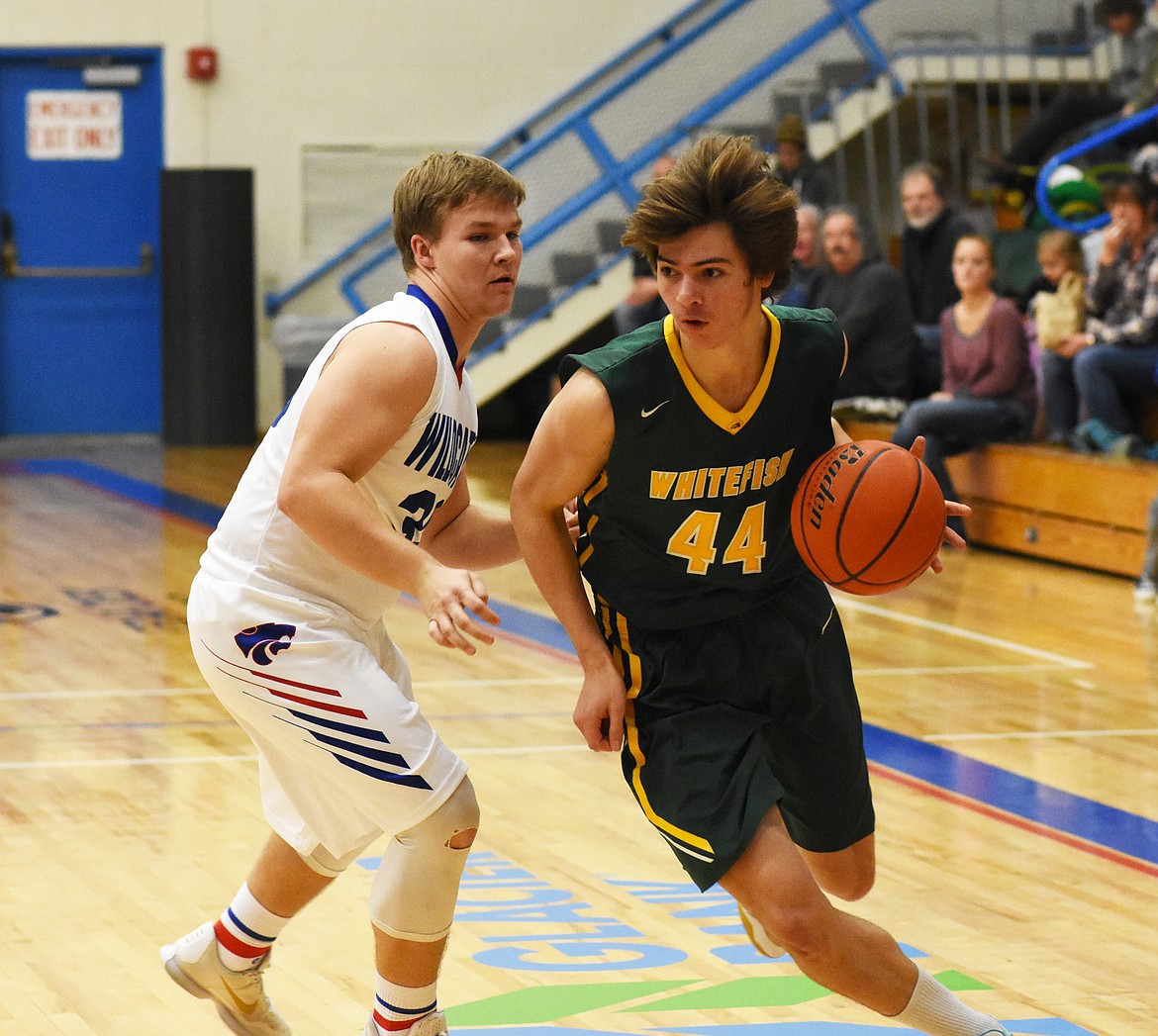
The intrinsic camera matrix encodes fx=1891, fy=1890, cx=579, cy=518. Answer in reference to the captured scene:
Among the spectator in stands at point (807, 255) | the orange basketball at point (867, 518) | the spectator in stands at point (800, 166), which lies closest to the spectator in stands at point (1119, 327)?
the spectator in stands at point (807, 255)

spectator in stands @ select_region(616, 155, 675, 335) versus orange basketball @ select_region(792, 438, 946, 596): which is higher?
orange basketball @ select_region(792, 438, 946, 596)

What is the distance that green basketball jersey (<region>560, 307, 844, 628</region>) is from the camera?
115 inches

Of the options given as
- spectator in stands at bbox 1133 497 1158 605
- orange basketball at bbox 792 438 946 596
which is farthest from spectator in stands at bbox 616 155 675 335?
orange basketball at bbox 792 438 946 596

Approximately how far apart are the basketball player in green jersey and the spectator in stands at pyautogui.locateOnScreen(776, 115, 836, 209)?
8.29 m

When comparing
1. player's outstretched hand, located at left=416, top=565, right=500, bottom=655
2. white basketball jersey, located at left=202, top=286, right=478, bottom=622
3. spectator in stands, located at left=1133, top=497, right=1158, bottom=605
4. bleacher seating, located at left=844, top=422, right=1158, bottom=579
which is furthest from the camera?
bleacher seating, located at left=844, top=422, right=1158, bottom=579

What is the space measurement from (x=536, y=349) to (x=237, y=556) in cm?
945

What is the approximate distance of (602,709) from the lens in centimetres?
290

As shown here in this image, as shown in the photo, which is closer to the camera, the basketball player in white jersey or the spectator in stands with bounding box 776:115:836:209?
the basketball player in white jersey

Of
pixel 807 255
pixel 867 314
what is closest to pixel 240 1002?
pixel 867 314

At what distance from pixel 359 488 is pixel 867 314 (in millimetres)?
6825

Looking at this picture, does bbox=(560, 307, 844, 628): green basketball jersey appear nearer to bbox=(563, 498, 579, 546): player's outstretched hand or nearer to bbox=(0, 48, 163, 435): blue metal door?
bbox=(563, 498, 579, 546): player's outstretched hand

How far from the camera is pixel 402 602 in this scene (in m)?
8.02

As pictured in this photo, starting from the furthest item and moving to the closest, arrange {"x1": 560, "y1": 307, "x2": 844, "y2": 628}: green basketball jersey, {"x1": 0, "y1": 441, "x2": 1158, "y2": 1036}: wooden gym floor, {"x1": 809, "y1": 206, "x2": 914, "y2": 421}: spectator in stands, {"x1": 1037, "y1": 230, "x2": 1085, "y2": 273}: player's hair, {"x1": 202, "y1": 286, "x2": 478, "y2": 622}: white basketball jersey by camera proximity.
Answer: {"x1": 809, "y1": 206, "x2": 914, "y2": 421}: spectator in stands → {"x1": 1037, "y1": 230, "x2": 1085, "y2": 273}: player's hair → {"x1": 0, "y1": 441, "x2": 1158, "y2": 1036}: wooden gym floor → {"x1": 202, "y1": 286, "x2": 478, "y2": 622}: white basketball jersey → {"x1": 560, "y1": 307, "x2": 844, "y2": 628}: green basketball jersey

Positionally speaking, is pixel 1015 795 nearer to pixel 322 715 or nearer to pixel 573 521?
pixel 573 521
